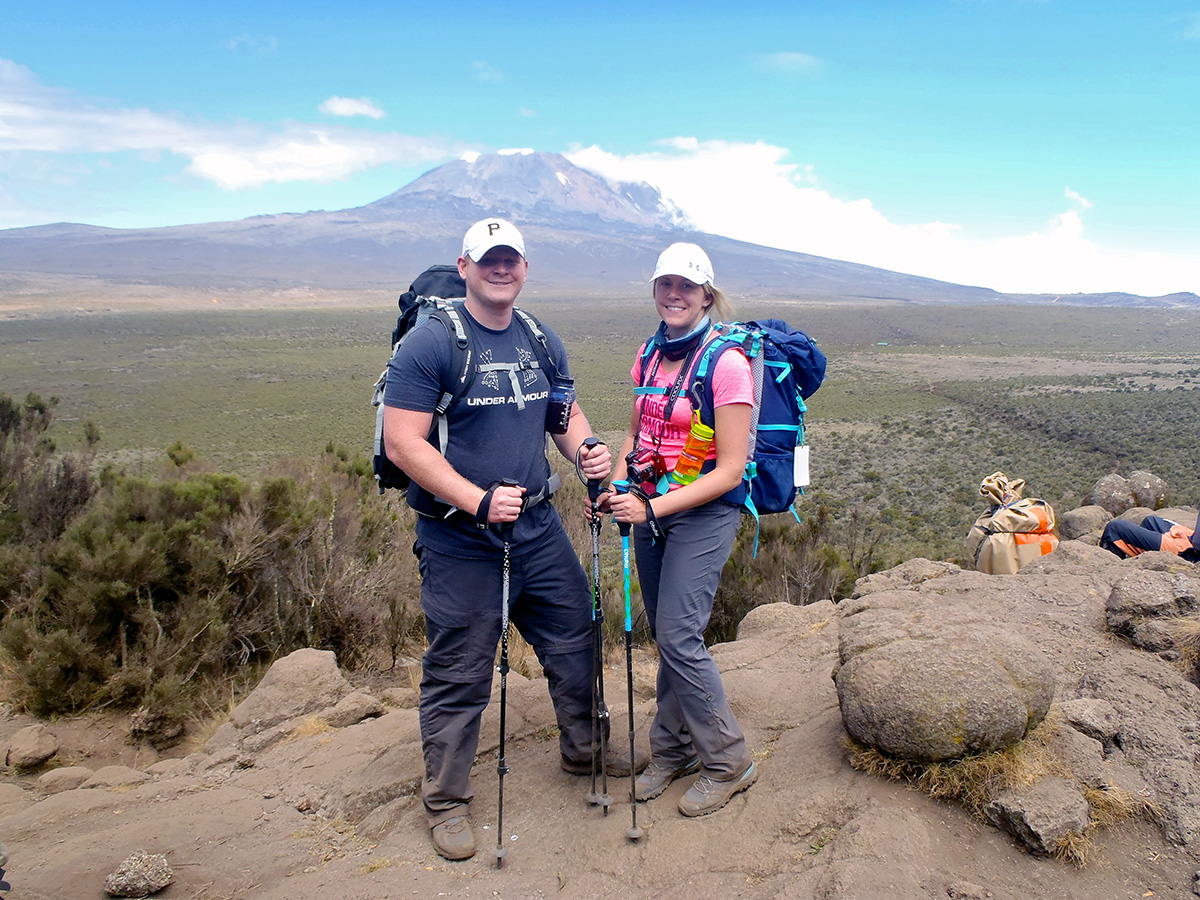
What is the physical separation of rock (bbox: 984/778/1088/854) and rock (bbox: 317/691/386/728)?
342 cm

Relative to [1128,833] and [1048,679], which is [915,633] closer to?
[1048,679]

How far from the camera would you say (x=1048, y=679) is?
3113mm

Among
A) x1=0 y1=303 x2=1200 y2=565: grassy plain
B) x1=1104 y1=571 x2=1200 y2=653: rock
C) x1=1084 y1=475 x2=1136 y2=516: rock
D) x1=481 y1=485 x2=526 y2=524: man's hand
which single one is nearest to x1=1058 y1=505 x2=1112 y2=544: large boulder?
x1=1084 y1=475 x2=1136 y2=516: rock

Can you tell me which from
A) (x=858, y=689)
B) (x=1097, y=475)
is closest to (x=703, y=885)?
(x=858, y=689)

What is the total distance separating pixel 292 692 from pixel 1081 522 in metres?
8.97

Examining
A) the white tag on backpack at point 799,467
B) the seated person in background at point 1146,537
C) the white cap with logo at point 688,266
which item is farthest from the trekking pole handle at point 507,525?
the seated person in background at point 1146,537

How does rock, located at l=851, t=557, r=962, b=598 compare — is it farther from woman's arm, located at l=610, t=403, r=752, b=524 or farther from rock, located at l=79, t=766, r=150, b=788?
rock, located at l=79, t=766, r=150, b=788

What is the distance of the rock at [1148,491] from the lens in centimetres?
1147

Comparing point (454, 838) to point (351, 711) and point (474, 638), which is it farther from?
point (351, 711)

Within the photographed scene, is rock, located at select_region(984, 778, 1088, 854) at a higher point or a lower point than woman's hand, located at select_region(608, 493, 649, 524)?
lower

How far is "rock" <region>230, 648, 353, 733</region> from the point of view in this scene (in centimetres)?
459

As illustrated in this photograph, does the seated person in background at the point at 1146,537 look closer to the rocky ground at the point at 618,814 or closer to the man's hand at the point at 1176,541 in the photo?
the man's hand at the point at 1176,541

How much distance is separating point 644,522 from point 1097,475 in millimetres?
19816

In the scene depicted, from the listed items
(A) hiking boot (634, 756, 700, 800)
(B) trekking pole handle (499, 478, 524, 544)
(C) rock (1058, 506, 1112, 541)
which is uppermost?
(B) trekking pole handle (499, 478, 524, 544)
